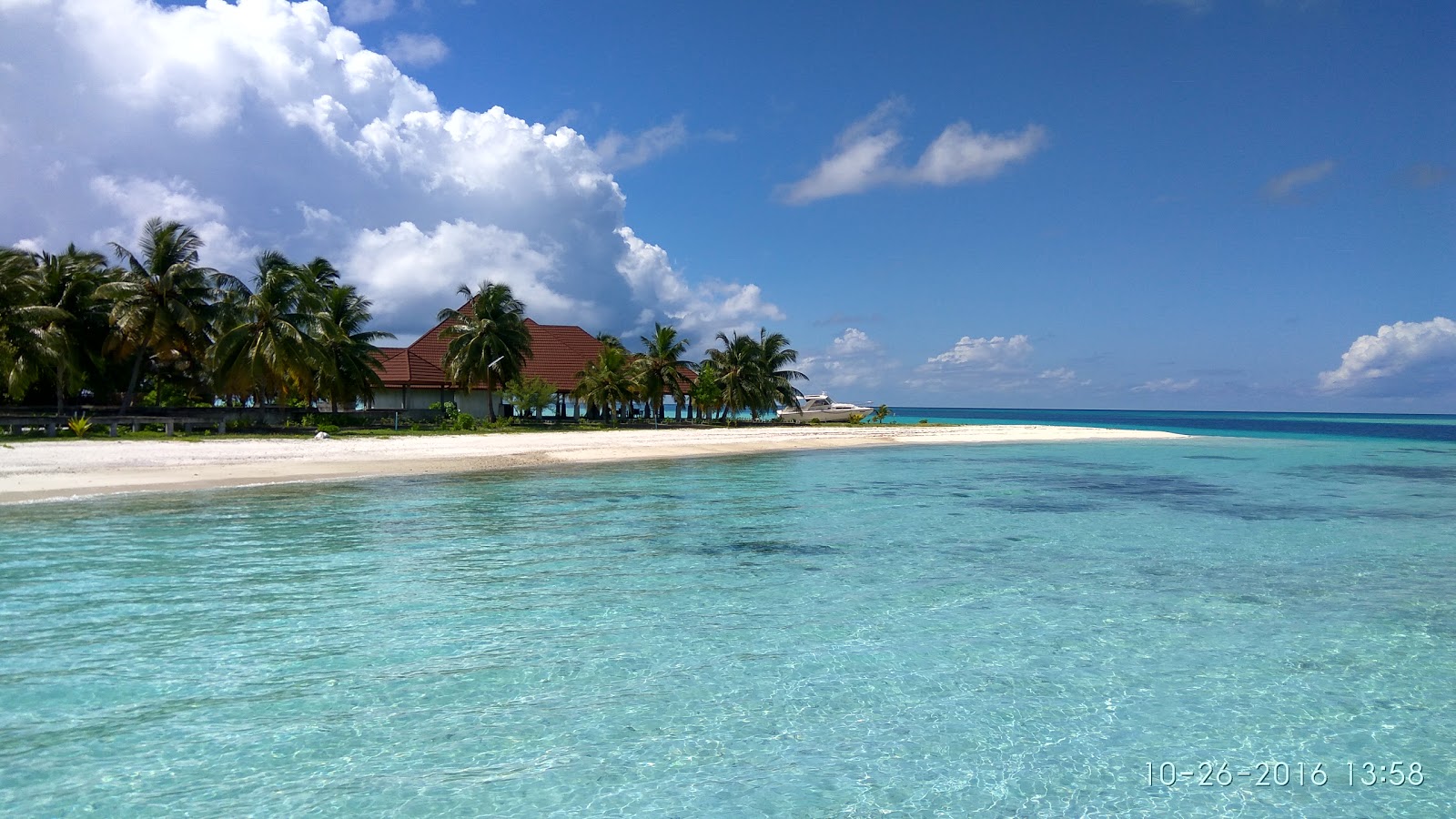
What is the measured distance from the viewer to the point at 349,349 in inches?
1347

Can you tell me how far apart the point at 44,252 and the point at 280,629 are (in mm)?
34037

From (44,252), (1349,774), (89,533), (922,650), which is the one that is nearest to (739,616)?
(922,650)

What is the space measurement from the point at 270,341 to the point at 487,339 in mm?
8854

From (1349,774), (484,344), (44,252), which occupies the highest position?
(44,252)

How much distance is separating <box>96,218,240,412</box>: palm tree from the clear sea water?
1996cm

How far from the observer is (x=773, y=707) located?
503cm

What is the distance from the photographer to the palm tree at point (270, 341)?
95.8 feet

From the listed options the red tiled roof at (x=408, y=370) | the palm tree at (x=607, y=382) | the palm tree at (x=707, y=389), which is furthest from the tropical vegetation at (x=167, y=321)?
the palm tree at (x=707, y=389)

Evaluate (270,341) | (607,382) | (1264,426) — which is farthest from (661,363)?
(1264,426)

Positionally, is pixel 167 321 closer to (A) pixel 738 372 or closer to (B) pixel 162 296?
(B) pixel 162 296

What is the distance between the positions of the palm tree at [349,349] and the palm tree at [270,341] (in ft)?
4.90

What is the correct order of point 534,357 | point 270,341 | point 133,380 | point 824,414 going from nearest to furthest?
point 270,341 → point 133,380 → point 534,357 → point 824,414

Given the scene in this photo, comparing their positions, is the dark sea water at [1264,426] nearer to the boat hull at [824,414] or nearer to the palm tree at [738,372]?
the boat hull at [824,414]

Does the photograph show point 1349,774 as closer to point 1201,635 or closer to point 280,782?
point 1201,635
